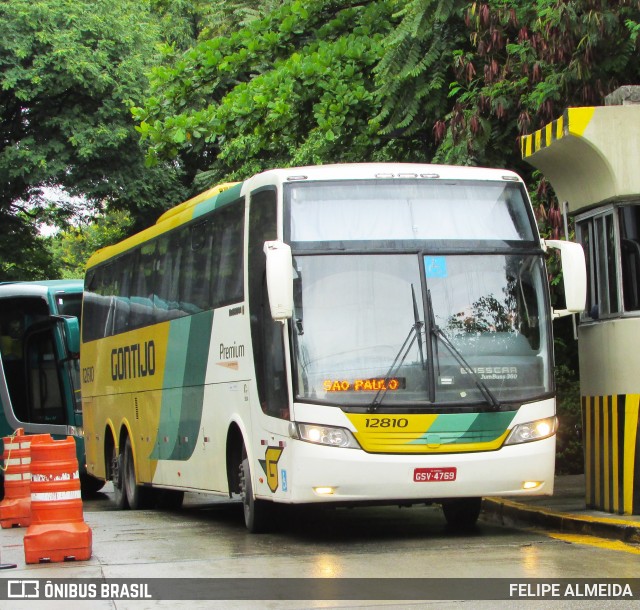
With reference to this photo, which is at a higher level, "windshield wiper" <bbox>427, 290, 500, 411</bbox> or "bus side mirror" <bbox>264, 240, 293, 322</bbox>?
"bus side mirror" <bbox>264, 240, 293, 322</bbox>

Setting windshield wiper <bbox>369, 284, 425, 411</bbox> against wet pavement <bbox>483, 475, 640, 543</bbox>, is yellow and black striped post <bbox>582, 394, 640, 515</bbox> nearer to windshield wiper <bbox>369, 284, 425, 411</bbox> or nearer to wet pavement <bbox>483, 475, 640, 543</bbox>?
wet pavement <bbox>483, 475, 640, 543</bbox>

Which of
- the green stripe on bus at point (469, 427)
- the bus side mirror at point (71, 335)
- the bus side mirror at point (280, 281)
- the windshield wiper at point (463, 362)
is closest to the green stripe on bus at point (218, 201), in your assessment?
the bus side mirror at point (280, 281)

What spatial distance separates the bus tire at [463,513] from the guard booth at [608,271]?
1137mm

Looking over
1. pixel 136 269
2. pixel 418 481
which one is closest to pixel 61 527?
pixel 418 481

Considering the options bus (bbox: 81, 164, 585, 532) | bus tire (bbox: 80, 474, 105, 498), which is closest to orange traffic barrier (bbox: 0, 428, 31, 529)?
bus (bbox: 81, 164, 585, 532)

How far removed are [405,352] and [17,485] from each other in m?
6.07

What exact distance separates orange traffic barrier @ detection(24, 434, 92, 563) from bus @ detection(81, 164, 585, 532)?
5.83 ft

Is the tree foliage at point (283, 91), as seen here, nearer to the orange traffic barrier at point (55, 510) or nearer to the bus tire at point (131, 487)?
the bus tire at point (131, 487)

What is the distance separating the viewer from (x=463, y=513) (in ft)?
44.0

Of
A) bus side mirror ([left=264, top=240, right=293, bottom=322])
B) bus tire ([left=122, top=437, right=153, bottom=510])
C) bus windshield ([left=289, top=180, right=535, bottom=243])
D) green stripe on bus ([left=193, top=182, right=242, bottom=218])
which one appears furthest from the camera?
bus tire ([left=122, top=437, right=153, bottom=510])

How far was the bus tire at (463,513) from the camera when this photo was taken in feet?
43.3

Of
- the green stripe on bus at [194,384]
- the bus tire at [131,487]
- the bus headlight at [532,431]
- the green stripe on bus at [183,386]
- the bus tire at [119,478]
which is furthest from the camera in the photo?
the bus tire at [119,478]

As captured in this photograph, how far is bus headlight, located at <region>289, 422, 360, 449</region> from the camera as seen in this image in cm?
1148

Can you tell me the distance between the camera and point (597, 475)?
43.1ft
